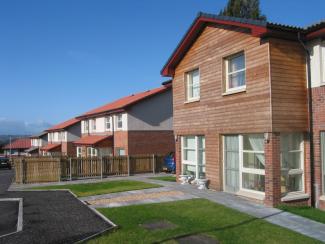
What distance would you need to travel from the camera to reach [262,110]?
13.0 meters

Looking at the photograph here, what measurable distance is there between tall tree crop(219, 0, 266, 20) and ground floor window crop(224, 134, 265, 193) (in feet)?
68.2

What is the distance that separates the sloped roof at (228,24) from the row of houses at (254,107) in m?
0.04

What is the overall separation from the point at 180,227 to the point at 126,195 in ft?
19.9

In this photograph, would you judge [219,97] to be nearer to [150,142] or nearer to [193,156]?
[193,156]

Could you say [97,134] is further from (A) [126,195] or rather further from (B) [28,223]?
(B) [28,223]

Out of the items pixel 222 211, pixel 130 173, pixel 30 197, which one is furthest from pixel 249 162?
pixel 130 173

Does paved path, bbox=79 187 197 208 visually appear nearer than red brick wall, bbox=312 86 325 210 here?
No

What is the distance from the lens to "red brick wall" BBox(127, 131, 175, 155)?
29.5 meters

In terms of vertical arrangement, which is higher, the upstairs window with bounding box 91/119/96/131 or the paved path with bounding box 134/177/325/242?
the upstairs window with bounding box 91/119/96/131

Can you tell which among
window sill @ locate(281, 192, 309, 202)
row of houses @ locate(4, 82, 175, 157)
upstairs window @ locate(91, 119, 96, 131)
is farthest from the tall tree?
window sill @ locate(281, 192, 309, 202)

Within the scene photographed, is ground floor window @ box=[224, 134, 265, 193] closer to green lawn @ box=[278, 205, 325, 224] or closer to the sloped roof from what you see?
green lawn @ box=[278, 205, 325, 224]

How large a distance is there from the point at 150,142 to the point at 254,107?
56.9ft

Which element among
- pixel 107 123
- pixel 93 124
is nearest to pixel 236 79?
pixel 107 123

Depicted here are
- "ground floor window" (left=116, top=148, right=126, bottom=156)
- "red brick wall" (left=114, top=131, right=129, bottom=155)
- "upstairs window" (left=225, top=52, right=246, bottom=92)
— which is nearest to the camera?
"upstairs window" (left=225, top=52, right=246, bottom=92)
